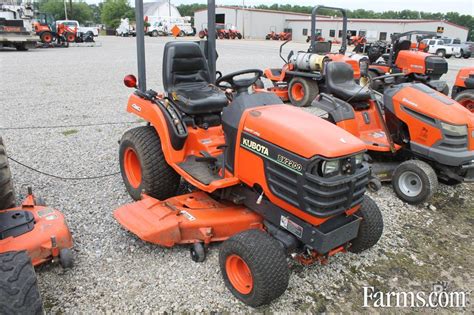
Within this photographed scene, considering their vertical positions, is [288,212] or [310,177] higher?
[310,177]

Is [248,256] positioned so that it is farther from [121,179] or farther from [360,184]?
[121,179]

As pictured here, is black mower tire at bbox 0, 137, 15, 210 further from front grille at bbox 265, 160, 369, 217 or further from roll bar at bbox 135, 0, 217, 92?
front grille at bbox 265, 160, 369, 217

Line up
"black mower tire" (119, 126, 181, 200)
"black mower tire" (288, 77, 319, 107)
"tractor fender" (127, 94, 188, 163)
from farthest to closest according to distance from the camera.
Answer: "black mower tire" (288, 77, 319, 107)
"black mower tire" (119, 126, 181, 200)
"tractor fender" (127, 94, 188, 163)

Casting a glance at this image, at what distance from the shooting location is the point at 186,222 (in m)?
2.88

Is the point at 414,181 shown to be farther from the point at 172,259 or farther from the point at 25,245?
the point at 25,245

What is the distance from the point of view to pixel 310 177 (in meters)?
2.30

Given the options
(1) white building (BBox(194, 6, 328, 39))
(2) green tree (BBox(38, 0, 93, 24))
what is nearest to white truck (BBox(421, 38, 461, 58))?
(1) white building (BBox(194, 6, 328, 39))

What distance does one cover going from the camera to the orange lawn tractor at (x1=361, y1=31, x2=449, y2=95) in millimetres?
7946

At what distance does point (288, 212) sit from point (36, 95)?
7.63 m

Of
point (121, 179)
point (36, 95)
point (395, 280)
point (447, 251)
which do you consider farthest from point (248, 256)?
point (36, 95)

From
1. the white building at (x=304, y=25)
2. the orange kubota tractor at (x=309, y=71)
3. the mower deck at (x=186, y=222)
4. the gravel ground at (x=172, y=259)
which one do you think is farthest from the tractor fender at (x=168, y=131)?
the white building at (x=304, y=25)

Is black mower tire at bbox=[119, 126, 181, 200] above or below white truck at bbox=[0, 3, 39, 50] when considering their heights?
below

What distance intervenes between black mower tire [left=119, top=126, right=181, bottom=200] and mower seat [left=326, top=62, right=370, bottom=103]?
2.36 meters

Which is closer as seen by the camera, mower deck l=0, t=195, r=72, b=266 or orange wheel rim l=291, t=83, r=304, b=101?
mower deck l=0, t=195, r=72, b=266
